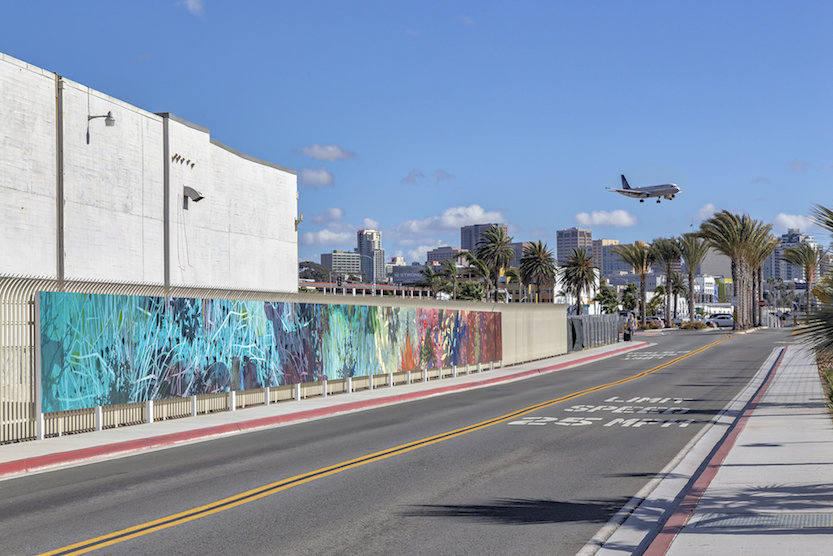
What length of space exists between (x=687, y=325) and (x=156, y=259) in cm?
6475

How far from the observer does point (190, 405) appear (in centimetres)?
1888

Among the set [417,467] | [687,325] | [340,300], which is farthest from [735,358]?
[687,325]

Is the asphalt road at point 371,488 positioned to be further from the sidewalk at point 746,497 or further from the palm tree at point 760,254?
the palm tree at point 760,254

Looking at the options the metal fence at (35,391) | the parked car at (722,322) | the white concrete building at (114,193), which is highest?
the white concrete building at (114,193)

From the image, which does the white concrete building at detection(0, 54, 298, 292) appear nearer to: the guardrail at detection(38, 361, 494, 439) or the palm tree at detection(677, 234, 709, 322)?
the guardrail at detection(38, 361, 494, 439)

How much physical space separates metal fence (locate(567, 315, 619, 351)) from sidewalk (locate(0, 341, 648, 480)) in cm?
2134

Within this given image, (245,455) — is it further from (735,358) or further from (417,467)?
(735,358)

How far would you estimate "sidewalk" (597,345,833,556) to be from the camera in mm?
7203

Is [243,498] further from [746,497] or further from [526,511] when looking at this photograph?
[746,497]

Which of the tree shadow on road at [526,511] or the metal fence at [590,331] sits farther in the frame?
the metal fence at [590,331]

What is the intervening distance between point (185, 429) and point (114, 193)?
16.2m

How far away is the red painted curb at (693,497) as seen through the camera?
24.0ft

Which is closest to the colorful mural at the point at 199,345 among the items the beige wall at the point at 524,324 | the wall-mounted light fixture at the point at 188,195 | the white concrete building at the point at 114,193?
the beige wall at the point at 524,324

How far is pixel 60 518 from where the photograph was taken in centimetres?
870
